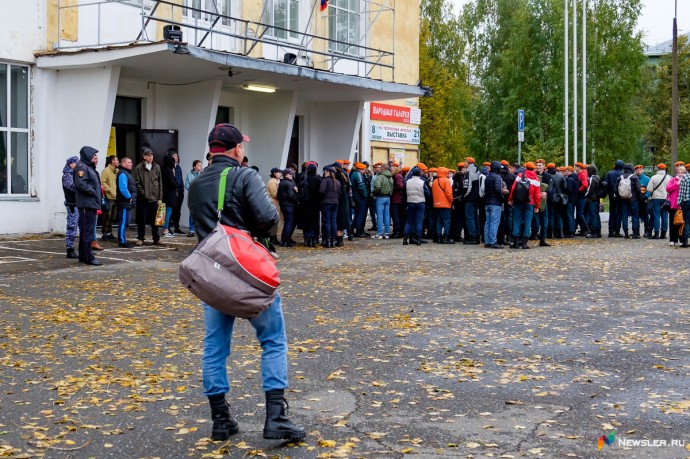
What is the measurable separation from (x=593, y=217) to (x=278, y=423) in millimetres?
20422

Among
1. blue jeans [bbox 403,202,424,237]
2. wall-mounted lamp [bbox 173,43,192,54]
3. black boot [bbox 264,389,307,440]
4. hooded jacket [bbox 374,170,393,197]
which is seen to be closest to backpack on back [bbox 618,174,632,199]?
blue jeans [bbox 403,202,424,237]

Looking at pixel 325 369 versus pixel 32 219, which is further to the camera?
pixel 32 219

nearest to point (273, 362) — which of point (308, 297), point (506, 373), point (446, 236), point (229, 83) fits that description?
point (506, 373)

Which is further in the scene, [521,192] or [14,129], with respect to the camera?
[14,129]

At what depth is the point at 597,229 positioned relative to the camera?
24656mm

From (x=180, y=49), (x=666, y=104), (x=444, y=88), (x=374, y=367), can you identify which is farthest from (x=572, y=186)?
(x=666, y=104)

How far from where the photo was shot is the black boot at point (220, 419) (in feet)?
18.3

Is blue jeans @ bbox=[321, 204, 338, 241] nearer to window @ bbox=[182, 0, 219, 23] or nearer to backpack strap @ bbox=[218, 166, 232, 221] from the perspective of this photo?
window @ bbox=[182, 0, 219, 23]

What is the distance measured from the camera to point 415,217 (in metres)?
21.2

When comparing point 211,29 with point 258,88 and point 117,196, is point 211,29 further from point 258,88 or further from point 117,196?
point 258,88

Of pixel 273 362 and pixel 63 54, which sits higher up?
pixel 63 54

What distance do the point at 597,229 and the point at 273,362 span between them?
Result: 20.4 metres

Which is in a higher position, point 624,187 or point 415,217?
point 624,187

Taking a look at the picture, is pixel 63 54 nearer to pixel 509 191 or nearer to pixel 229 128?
pixel 509 191
